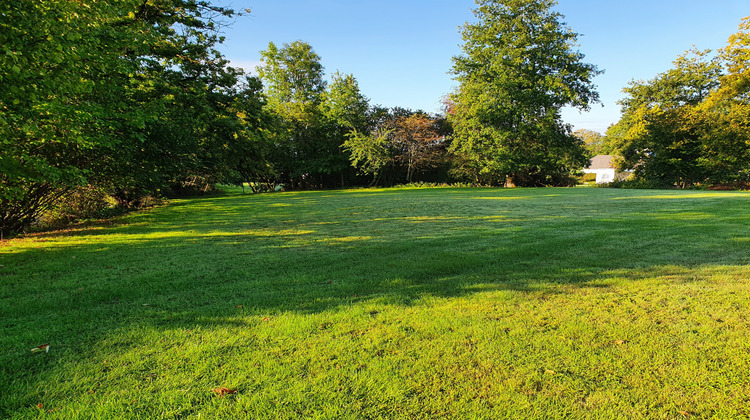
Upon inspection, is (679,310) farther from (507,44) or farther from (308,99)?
(308,99)

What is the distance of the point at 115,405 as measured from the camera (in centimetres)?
193

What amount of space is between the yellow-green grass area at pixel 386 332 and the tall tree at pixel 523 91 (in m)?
22.9

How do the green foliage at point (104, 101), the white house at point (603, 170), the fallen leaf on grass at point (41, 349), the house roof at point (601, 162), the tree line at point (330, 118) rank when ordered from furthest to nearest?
the house roof at point (601, 162) → the white house at point (603, 170) → the tree line at point (330, 118) → the green foliage at point (104, 101) → the fallen leaf on grass at point (41, 349)

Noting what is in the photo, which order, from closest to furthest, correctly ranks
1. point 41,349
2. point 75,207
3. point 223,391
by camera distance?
1. point 223,391
2. point 41,349
3. point 75,207

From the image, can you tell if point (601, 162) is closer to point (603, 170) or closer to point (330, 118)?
point (603, 170)

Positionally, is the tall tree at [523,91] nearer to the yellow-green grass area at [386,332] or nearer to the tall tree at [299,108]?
the tall tree at [299,108]

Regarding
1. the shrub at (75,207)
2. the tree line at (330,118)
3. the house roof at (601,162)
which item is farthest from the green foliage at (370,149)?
the house roof at (601,162)

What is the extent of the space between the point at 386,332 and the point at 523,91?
28.1 metres

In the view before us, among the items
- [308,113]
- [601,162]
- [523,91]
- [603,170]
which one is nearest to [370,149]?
[308,113]

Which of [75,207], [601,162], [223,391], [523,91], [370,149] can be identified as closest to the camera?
[223,391]

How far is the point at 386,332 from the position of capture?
2.72 metres

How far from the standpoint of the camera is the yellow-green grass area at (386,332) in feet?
6.32

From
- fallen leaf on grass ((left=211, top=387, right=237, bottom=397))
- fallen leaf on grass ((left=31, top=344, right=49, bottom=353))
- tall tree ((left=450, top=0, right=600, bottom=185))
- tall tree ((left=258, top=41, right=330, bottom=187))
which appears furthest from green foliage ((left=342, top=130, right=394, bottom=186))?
fallen leaf on grass ((left=211, top=387, right=237, bottom=397))

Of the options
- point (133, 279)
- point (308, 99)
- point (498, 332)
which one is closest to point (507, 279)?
point (498, 332)
